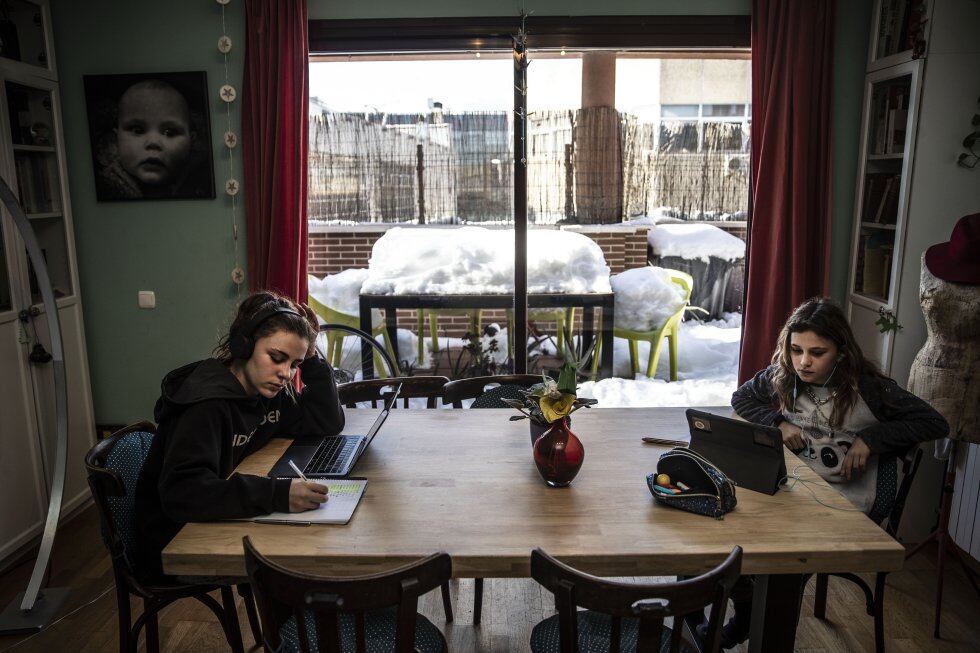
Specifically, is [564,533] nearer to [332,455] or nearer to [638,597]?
[638,597]

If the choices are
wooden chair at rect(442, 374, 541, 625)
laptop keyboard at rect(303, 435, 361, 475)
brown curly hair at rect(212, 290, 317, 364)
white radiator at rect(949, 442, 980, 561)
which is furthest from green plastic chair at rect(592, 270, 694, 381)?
brown curly hair at rect(212, 290, 317, 364)

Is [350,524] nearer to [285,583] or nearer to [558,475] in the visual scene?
[285,583]

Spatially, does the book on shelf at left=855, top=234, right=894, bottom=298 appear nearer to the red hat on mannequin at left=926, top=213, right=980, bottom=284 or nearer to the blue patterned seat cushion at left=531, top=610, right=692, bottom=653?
the red hat on mannequin at left=926, top=213, right=980, bottom=284

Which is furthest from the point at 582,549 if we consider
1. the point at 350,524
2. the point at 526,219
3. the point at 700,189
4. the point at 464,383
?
the point at 700,189

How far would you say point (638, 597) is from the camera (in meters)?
1.33

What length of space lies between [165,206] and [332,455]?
2119mm

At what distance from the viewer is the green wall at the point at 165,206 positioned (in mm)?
3383

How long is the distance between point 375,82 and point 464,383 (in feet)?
5.67

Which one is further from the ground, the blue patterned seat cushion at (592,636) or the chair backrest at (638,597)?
the chair backrest at (638,597)

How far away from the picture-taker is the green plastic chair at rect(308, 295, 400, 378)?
386cm

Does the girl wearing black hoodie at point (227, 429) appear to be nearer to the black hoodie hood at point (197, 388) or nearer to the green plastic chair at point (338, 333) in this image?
the black hoodie hood at point (197, 388)

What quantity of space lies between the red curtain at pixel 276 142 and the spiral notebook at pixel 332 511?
1.81 metres

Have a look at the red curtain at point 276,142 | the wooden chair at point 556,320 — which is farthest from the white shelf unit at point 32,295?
the wooden chair at point 556,320

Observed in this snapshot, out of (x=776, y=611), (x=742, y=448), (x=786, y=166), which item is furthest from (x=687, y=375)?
(x=776, y=611)
